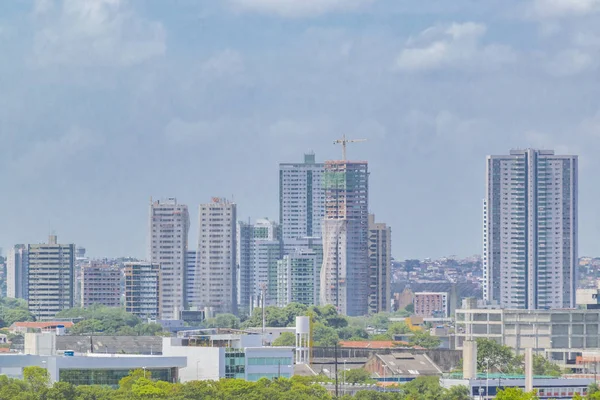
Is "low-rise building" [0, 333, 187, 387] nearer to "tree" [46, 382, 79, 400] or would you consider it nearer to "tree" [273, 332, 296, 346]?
"tree" [46, 382, 79, 400]

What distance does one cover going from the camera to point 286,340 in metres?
122

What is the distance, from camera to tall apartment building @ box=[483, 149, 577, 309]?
190 metres

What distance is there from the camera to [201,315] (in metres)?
185

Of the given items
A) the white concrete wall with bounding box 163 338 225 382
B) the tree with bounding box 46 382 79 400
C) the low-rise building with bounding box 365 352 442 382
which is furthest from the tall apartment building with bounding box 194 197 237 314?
the tree with bounding box 46 382 79 400

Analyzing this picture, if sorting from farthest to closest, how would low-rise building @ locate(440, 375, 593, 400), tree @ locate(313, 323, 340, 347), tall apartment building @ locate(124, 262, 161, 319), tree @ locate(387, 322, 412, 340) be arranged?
tall apartment building @ locate(124, 262, 161, 319) → tree @ locate(387, 322, 412, 340) → tree @ locate(313, 323, 340, 347) → low-rise building @ locate(440, 375, 593, 400)

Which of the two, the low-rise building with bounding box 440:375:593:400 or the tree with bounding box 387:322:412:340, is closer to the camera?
the low-rise building with bounding box 440:375:593:400

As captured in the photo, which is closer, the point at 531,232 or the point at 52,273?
the point at 52,273

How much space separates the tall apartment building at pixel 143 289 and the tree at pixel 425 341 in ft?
184

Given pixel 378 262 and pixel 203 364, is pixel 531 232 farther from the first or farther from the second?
pixel 203 364

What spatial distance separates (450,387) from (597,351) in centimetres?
2936

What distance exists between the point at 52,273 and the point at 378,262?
99.0 ft

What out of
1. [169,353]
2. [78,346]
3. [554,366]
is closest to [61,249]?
[78,346]

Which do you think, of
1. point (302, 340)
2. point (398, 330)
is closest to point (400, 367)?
point (302, 340)

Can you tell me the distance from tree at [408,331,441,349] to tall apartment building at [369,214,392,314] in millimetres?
62439
